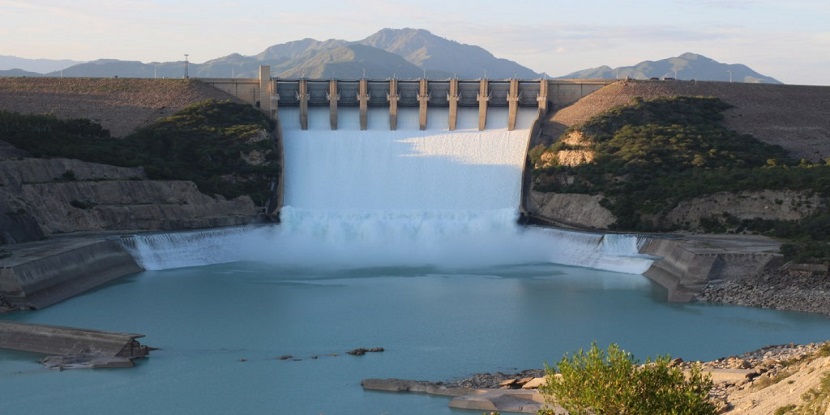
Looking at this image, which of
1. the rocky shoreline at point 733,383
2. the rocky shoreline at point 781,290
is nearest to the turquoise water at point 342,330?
the rocky shoreline at point 733,383

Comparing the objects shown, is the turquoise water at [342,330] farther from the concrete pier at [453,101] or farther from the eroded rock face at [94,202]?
the concrete pier at [453,101]

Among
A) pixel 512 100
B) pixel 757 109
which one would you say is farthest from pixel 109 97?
pixel 757 109

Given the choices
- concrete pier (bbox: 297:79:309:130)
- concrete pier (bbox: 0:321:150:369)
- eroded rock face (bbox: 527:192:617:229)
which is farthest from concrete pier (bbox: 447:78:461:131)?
concrete pier (bbox: 0:321:150:369)

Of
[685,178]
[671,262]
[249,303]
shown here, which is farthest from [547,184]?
[249,303]

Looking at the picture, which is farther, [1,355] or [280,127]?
[280,127]

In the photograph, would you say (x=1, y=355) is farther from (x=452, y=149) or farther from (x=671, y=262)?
(x=452, y=149)
